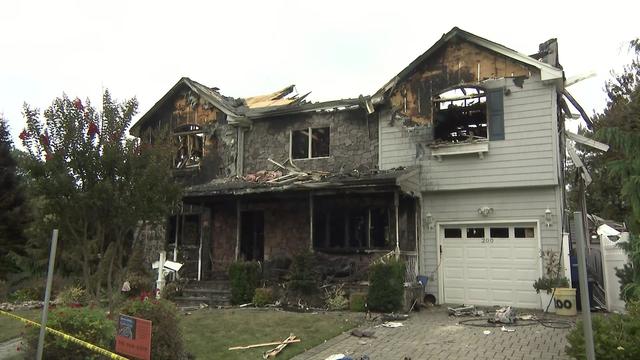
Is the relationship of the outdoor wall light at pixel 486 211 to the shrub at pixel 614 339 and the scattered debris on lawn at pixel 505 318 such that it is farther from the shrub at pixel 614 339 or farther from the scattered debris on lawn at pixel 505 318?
the shrub at pixel 614 339

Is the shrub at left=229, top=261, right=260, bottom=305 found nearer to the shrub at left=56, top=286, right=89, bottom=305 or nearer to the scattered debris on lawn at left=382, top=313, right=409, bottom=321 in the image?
the scattered debris on lawn at left=382, top=313, right=409, bottom=321

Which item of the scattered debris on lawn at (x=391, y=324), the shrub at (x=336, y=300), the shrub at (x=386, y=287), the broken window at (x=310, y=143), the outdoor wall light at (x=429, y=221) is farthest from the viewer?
the broken window at (x=310, y=143)

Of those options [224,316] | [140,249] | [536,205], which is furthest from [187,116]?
[536,205]

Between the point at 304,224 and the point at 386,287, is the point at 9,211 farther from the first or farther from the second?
the point at 386,287

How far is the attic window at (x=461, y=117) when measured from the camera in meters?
14.2

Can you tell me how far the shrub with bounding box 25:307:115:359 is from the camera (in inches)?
263

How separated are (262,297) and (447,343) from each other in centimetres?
587

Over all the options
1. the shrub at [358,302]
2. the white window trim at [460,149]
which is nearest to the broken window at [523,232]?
the white window trim at [460,149]

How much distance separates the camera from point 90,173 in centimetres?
772

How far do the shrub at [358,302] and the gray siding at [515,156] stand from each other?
12.6 feet

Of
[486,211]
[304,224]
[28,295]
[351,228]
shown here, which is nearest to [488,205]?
[486,211]

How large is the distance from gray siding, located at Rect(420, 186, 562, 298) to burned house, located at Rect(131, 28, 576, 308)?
0.09ft

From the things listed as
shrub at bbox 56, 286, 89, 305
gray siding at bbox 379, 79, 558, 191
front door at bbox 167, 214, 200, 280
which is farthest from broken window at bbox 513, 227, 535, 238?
shrub at bbox 56, 286, 89, 305

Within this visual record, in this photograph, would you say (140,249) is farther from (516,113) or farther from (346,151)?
(516,113)
